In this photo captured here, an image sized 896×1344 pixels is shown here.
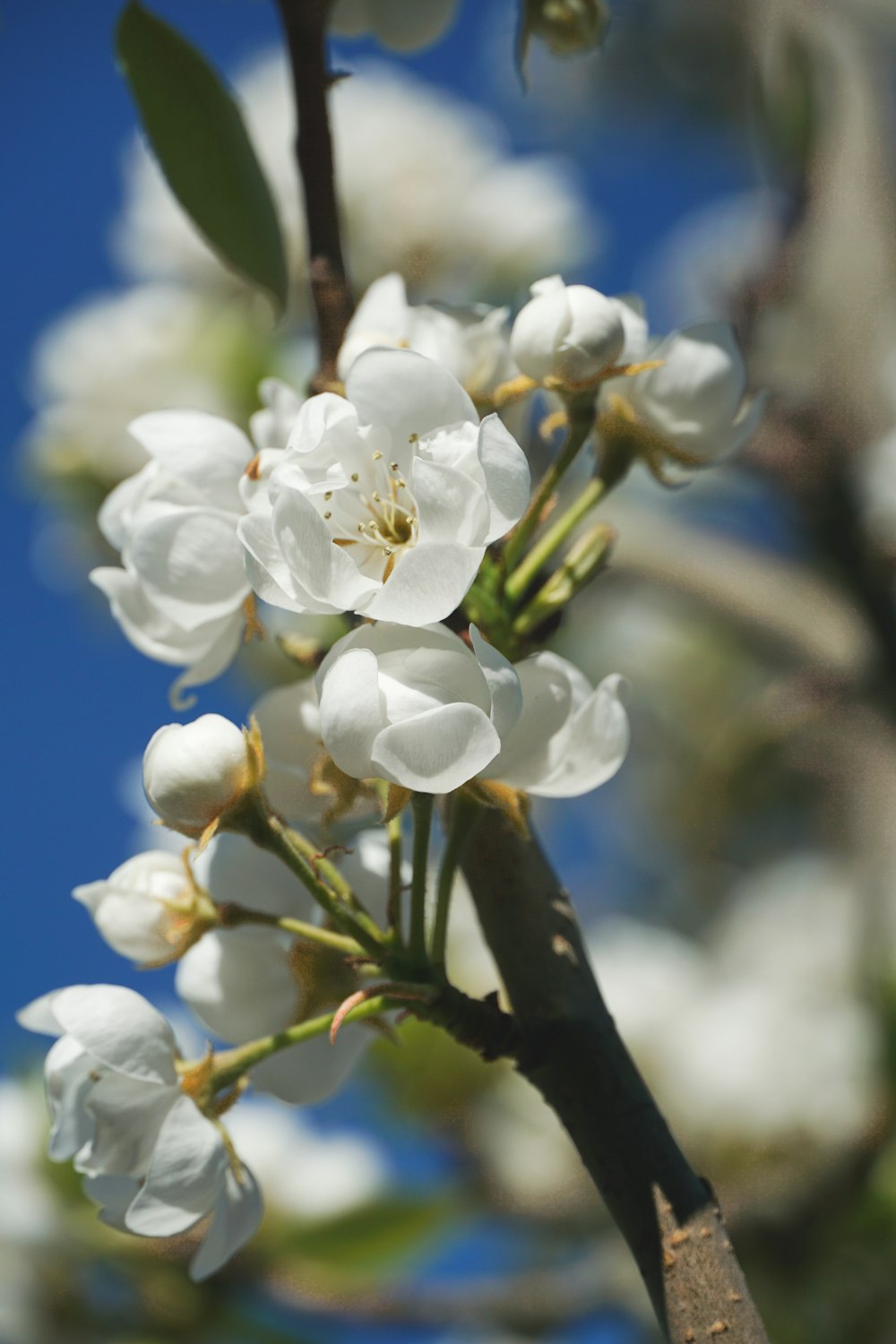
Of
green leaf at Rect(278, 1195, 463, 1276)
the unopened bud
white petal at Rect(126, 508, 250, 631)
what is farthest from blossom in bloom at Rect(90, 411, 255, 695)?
green leaf at Rect(278, 1195, 463, 1276)

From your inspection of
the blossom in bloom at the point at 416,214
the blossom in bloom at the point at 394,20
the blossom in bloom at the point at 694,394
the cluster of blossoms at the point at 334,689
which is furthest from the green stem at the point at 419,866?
the blossom in bloom at the point at 416,214

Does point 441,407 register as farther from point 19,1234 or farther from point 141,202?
point 141,202

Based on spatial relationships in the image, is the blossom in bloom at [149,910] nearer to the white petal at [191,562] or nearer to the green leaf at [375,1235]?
the white petal at [191,562]

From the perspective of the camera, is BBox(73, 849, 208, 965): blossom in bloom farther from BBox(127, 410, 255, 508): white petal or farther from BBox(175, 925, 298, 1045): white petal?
BBox(127, 410, 255, 508): white petal

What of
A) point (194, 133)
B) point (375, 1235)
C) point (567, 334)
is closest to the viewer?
point (567, 334)

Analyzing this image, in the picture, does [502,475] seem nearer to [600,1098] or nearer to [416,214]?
[600,1098]

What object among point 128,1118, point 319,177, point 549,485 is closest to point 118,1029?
point 128,1118

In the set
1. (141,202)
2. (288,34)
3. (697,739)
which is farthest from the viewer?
(697,739)

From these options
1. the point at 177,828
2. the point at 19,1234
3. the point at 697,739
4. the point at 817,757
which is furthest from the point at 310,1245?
the point at 697,739
